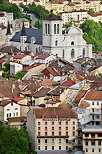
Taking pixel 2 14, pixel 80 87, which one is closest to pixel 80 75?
pixel 80 87

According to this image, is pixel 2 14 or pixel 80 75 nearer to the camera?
pixel 80 75

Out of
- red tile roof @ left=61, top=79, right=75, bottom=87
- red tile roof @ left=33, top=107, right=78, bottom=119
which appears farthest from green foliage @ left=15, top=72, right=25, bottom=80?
red tile roof @ left=33, top=107, right=78, bottom=119

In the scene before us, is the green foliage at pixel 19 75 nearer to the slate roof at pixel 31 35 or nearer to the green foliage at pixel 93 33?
the slate roof at pixel 31 35

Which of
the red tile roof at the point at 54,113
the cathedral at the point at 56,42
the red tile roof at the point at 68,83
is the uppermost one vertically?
the red tile roof at the point at 54,113

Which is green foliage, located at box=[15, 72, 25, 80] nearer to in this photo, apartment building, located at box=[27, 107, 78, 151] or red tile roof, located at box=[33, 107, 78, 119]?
red tile roof, located at box=[33, 107, 78, 119]

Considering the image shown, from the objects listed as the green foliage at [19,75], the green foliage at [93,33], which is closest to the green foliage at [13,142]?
the green foliage at [19,75]

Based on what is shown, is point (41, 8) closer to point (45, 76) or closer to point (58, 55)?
point (58, 55)

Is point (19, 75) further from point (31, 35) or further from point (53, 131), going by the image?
point (53, 131)
